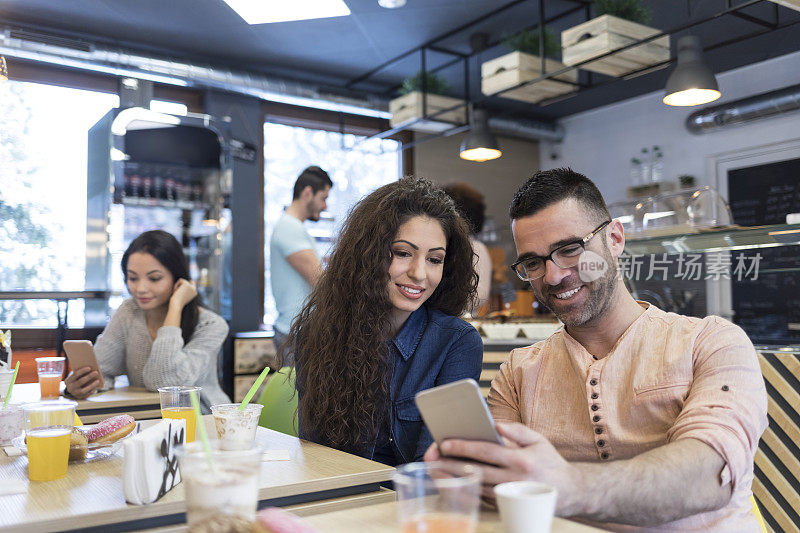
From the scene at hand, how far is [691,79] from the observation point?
391cm

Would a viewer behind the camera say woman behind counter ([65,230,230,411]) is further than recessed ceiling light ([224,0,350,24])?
No

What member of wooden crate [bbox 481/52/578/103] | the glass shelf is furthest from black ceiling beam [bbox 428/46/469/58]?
the glass shelf

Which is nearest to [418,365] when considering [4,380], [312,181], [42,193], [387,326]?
[387,326]

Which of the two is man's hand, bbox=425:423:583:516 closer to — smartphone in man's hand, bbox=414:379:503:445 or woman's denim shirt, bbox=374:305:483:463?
smartphone in man's hand, bbox=414:379:503:445

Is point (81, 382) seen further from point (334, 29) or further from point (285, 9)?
point (334, 29)

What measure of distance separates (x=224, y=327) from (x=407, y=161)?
4.45 meters

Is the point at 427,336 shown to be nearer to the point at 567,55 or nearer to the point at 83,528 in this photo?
the point at 83,528

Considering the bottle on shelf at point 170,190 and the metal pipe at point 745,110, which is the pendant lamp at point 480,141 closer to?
the metal pipe at point 745,110

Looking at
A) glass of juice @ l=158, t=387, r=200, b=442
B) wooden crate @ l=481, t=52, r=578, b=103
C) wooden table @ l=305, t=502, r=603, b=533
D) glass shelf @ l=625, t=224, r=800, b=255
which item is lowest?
wooden table @ l=305, t=502, r=603, b=533

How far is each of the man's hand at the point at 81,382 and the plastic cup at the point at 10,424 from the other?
0.77 meters

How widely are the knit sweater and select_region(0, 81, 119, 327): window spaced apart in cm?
229

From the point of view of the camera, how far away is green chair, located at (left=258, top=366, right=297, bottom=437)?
223cm

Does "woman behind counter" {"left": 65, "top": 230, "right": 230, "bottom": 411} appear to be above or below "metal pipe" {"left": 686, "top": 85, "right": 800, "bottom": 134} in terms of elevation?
below

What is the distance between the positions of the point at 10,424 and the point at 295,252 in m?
2.42
